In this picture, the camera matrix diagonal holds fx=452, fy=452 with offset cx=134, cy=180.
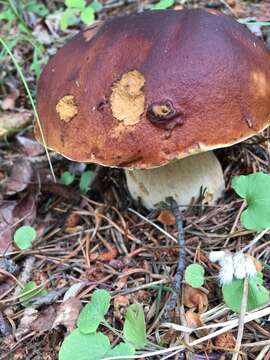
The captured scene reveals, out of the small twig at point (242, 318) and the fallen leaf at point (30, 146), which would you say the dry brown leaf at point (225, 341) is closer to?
the small twig at point (242, 318)

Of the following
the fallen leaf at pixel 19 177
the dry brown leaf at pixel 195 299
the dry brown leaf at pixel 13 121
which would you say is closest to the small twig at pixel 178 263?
the dry brown leaf at pixel 195 299

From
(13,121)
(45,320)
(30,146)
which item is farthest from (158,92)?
(13,121)

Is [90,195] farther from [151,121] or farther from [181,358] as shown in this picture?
[181,358]

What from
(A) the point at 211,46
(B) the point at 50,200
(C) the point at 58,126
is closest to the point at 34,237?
(B) the point at 50,200

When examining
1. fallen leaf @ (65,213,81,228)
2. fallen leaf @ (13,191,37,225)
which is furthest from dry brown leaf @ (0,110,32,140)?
fallen leaf @ (65,213,81,228)

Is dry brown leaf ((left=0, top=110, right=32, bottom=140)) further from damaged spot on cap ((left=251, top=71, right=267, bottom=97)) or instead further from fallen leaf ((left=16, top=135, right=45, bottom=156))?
damaged spot on cap ((left=251, top=71, right=267, bottom=97))

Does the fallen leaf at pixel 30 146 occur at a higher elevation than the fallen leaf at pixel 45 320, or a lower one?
higher
